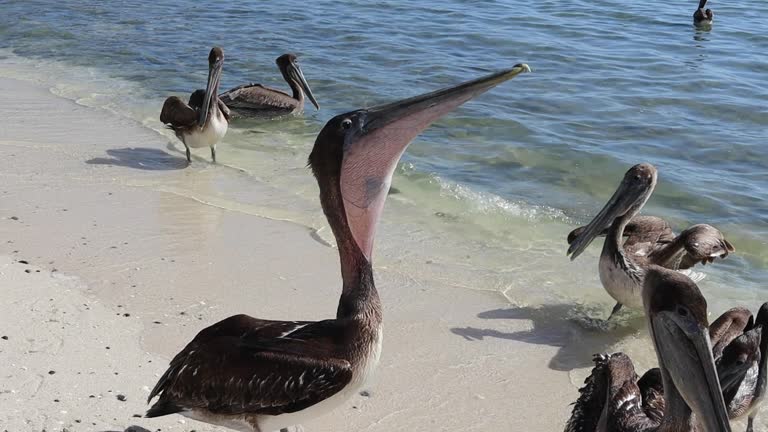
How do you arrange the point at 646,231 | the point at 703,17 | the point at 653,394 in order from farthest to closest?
the point at 703,17 → the point at 646,231 → the point at 653,394

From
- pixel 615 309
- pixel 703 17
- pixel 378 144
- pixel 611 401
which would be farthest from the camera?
pixel 703 17

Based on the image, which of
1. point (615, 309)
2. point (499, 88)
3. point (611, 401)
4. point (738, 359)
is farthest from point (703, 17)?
point (611, 401)

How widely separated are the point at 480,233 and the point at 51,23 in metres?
10.5

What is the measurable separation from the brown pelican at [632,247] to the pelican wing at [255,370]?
8.32 feet

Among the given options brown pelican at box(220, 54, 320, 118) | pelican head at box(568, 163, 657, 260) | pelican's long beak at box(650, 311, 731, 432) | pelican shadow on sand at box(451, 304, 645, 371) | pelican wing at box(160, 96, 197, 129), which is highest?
pelican's long beak at box(650, 311, 731, 432)

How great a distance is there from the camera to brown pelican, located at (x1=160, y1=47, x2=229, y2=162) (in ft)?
28.1

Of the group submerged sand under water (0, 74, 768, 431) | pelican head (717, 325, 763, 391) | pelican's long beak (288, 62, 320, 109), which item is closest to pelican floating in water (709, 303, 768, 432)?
pelican head (717, 325, 763, 391)

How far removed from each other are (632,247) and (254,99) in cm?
564

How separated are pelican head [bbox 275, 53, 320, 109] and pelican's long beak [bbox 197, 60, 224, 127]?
1.99m

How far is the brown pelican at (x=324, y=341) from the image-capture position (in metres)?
3.45

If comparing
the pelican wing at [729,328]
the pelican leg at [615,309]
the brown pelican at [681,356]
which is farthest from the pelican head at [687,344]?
the pelican leg at [615,309]

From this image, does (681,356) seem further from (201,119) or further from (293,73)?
(293,73)

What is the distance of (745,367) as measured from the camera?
13.4 ft

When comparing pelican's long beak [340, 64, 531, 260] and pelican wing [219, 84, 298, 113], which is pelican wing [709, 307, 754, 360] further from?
pelican wing [219, 84, 298, 113]
